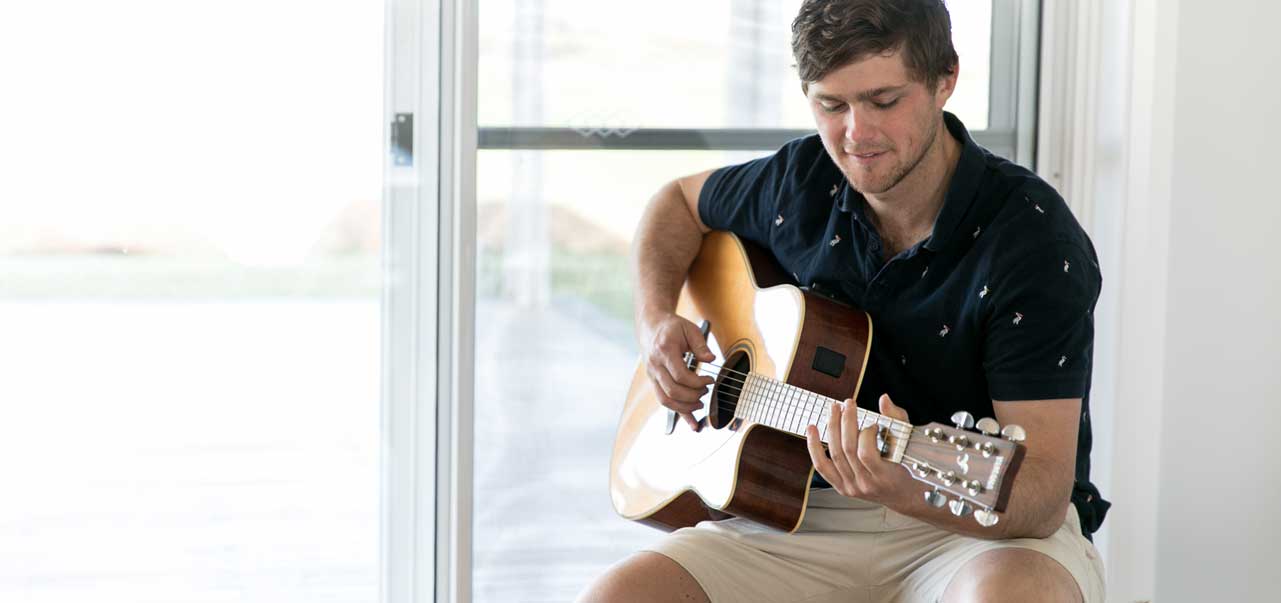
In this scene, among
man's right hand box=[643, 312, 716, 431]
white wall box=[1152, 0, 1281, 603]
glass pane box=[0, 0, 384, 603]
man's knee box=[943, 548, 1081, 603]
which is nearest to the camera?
man's knee box=[943, 548, 1081, 603]

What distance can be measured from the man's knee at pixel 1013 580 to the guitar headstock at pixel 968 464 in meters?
0.14

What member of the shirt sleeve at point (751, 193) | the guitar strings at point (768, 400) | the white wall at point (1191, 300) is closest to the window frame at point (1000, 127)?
the white wall at point (1191, 300)

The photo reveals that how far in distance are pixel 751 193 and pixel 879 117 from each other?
1.14ft

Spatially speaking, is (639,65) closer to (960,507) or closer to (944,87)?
(944,87)

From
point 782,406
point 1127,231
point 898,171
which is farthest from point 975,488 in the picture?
point 1127,231

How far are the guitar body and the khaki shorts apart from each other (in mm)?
37

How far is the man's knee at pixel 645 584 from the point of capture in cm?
148

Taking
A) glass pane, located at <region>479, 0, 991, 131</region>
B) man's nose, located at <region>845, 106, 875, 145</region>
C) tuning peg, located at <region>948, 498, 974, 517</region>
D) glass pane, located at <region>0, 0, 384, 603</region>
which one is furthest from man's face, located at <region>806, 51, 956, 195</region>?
glass pane, located at <region>0, 0, 384, 603</region>

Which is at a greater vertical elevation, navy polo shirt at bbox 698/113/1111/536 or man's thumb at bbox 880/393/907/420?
navy polo shirt at bbox 698/113/1111/536

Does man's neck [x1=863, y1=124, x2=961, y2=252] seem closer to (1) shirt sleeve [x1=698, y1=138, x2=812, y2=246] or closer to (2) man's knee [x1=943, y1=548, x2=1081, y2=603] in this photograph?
(1) shirt sleeve [x1=698, y1=138, x2=812, y2=246]

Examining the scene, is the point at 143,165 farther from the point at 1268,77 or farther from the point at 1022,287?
the point at 1268,77

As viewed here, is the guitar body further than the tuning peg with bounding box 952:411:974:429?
Yes

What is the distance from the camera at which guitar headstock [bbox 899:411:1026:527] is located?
1181 millimetres

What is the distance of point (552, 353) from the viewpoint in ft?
6.88
